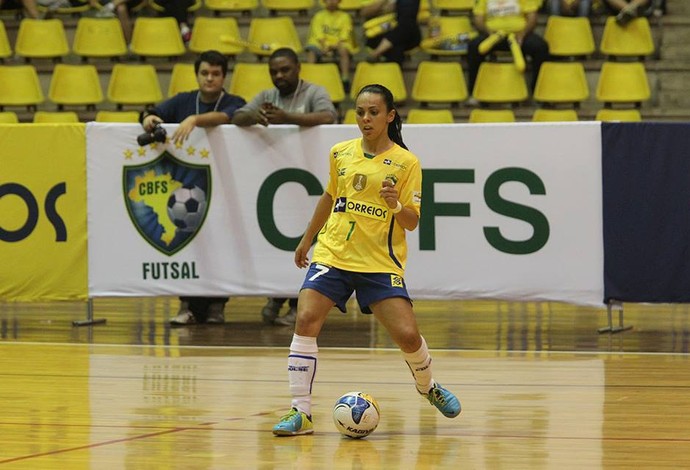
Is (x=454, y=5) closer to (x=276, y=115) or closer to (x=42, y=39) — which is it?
(x=42, y=39)

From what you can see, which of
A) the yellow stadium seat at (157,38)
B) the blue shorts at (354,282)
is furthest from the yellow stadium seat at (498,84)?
the blue shorts at (354,282)

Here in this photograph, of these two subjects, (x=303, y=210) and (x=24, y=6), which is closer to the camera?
(x=303, y=210)

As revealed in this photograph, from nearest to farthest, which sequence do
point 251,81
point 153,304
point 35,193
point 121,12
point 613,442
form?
point 613,442
point 35,193
point 153,304
point 251,81
point 121,12

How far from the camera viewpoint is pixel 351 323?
1214 cm

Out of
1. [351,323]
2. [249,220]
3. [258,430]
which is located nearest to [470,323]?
[351,323]

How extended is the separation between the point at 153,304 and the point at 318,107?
341 cm

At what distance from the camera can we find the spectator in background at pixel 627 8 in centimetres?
1630

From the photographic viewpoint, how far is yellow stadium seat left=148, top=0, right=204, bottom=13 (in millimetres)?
18094

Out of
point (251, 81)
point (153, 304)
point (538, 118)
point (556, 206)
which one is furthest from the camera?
point (251, 81)

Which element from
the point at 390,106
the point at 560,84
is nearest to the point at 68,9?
the point at 560,84

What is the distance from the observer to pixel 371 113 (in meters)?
6.91

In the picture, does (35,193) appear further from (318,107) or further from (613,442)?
(613,442)

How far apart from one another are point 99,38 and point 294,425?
12.0 meters

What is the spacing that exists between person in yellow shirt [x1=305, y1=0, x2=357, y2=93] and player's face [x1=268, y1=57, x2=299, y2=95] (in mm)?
5204
